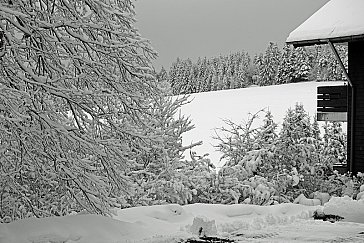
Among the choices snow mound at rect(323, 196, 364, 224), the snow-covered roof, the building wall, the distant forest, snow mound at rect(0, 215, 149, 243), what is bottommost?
snow mound at rect(0, 215, 149, 243)

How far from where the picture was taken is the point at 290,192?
13.6 m

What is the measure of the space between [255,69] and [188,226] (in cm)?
7110

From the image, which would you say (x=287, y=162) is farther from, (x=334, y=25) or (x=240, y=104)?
(x=240, y=104)

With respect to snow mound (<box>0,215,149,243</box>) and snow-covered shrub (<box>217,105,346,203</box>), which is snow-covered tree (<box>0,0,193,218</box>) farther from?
snow-covered shrub (<box>217,105,346,203</box>)

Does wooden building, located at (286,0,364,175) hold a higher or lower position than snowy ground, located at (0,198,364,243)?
higher

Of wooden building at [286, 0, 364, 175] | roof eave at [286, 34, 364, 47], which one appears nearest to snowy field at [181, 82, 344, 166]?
wooden building at [286, 0, 364, 175]

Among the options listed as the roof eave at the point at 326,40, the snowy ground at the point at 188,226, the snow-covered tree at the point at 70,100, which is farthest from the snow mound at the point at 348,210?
the roof eave at the point at 326,40

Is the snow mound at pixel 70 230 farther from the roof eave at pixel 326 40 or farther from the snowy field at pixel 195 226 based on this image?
the roof eave at pixel 326 40

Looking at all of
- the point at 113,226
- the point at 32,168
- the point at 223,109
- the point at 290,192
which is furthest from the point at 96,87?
the point at 223,109

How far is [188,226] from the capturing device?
756 cm

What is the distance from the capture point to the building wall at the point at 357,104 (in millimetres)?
17391

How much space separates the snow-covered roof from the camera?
1637 centimetres

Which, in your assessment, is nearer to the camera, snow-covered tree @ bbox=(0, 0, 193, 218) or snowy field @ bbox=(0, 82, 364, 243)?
snow-covered tree @ bbox=(0, 0, 193, 218)

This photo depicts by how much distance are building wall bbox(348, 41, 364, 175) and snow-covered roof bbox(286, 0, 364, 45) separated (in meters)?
0.94
